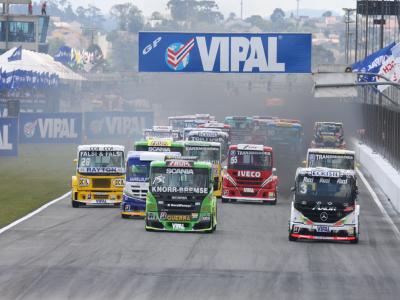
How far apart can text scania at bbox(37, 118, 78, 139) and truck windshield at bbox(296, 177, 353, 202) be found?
171 feet

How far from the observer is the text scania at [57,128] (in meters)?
86.4

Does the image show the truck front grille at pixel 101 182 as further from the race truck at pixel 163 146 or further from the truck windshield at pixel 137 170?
the truck windshield at pixel 137 170

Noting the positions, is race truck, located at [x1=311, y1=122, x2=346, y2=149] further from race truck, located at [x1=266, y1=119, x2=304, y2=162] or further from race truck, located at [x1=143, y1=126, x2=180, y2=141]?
race truck, located at [x1=143, y1=126, x2=180, y2=141]

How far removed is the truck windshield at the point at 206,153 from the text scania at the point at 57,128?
3584 cm

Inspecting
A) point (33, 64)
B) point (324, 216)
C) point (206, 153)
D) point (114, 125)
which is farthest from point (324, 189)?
point (33, 64)

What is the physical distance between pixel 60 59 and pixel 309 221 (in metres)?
117

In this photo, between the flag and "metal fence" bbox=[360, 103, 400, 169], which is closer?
"metal fence" bbox=[360, 103, 400, 169]

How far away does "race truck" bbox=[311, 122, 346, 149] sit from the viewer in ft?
262

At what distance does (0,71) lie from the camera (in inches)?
3145

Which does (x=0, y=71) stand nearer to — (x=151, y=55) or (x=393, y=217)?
(x=151, y=55)

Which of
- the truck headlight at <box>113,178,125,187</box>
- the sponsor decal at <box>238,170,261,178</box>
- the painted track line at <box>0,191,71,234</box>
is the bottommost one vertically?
the painted track line at <box>0,191,71,234</box>

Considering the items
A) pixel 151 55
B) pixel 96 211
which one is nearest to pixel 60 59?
pixel 151 55

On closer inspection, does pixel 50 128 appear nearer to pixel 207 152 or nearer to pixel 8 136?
pixel 8 136

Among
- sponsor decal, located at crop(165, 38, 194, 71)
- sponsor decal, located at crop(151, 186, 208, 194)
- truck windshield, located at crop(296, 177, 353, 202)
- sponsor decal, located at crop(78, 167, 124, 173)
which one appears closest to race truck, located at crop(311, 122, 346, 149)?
sponsor decal, located at crop(165, 38, 194, 71)
